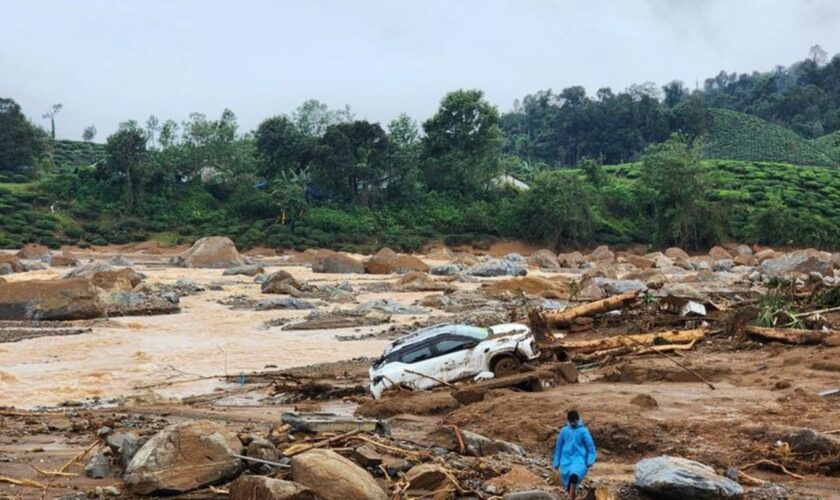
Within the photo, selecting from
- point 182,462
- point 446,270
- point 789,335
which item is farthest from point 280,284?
point 182,462

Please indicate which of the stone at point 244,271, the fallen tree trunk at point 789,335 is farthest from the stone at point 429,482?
the stone at point 244,271

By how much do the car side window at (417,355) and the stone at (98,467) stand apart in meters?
6.73

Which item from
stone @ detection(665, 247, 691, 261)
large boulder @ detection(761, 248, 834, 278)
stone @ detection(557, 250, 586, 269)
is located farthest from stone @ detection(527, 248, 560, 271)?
large boulder @ detection(761, 248, 834, 278)

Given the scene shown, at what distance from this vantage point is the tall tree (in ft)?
266

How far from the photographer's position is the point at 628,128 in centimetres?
11938

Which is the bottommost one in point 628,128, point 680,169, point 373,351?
point 373,351

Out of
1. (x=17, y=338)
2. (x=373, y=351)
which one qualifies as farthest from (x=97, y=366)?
(x=373, y=351)

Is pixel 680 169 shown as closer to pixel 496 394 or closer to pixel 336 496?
pixel 496 394

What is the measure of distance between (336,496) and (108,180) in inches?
3011

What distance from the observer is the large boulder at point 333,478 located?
8070mm

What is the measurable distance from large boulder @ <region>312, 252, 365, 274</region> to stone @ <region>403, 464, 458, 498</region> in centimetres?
4295

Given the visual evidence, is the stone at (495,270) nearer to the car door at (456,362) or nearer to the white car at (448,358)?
the white car at (448,358)

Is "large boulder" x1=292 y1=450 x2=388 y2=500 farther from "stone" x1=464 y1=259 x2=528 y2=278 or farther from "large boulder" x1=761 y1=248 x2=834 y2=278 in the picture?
"stone" x1=464 y1=259 x2=528 y2=278

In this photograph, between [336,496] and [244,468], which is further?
[244,468]
